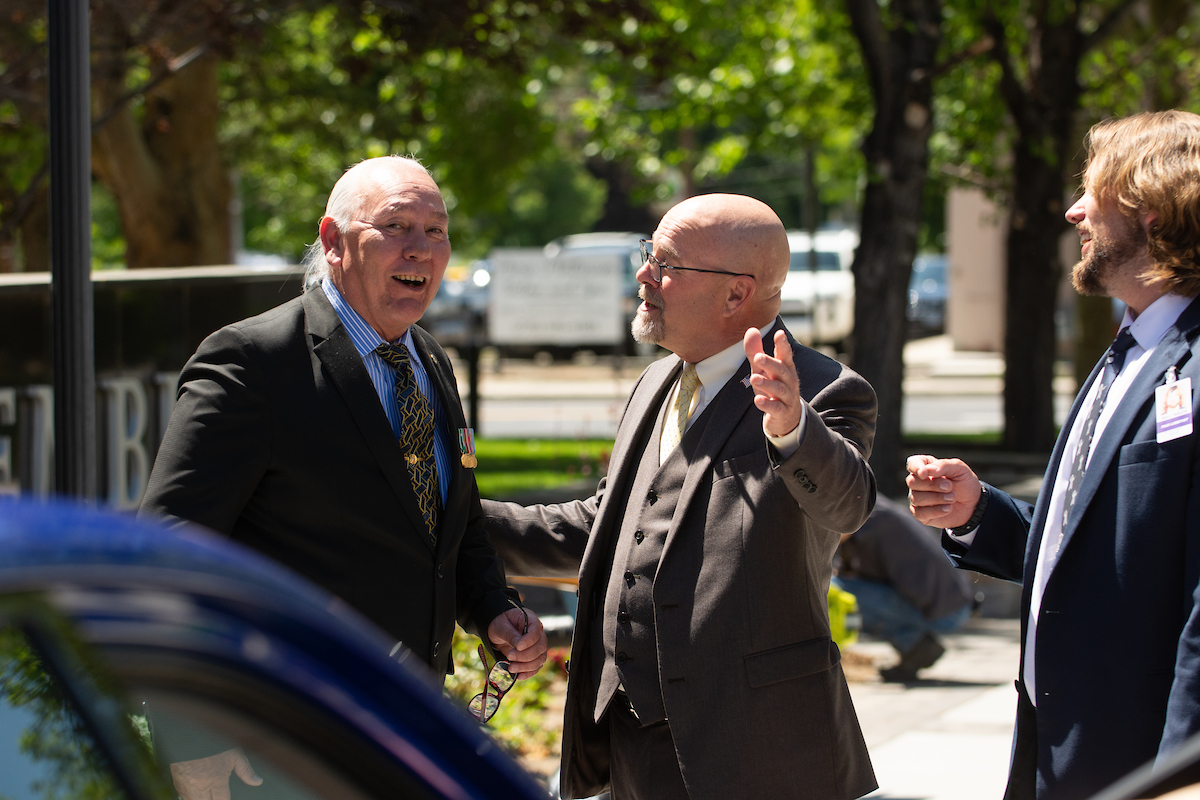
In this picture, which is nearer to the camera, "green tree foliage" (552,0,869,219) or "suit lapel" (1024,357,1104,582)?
"suit lapel" (1024,357,1104,582)

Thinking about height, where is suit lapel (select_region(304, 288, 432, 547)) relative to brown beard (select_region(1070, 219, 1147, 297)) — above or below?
below

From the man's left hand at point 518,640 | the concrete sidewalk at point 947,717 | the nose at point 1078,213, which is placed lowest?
the concrete sidewalk at point 947,717

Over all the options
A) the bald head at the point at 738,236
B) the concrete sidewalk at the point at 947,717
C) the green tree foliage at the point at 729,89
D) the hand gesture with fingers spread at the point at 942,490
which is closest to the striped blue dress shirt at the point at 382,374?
the bald head at the point at 738,236

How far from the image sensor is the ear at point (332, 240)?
2.90m

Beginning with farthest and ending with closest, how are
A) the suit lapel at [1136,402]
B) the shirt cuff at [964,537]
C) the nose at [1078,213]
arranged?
the shirt cuff at [964,537] < the nose at [1078,213] < the suit lapel at [1136,402]

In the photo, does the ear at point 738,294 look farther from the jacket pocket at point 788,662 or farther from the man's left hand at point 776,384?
the jacket pocket at point 788,662

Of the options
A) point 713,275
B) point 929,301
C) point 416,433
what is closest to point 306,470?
point 416,433

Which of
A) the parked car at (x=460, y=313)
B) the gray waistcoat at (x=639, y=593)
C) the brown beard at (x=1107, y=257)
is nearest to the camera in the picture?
the brown beard at (x=1107, y=257)

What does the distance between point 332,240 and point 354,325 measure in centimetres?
24

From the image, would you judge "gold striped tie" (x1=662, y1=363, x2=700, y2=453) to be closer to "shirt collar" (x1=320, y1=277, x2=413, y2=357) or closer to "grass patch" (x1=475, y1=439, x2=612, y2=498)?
"shirt collar" (x1=320, y1=277, x2=413, y2=357)

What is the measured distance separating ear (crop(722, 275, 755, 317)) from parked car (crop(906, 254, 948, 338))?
3019cm

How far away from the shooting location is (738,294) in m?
2.82

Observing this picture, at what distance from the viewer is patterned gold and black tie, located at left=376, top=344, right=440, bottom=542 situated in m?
2.80

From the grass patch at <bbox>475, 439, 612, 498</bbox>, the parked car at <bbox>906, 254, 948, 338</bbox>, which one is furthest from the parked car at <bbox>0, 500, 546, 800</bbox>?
the parked car at <bbox>906, 254, 948, 338</bbox>
